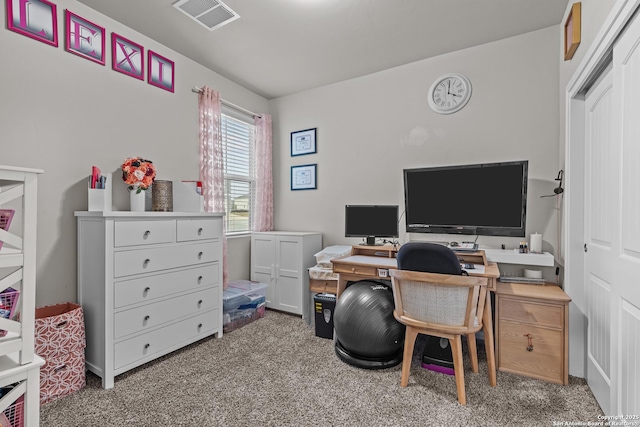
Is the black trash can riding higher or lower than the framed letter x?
lower

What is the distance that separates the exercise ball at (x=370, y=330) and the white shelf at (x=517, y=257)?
0.94 meters

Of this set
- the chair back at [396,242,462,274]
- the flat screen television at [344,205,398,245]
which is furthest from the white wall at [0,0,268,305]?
the chair back at [396,242,462,274]

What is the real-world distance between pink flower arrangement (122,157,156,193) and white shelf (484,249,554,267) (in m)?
2.78

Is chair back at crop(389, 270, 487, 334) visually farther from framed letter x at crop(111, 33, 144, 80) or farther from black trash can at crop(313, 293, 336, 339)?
framed letter x at crop(111, 33, 144, 80)

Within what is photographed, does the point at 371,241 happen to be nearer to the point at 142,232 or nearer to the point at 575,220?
the point at 575,220

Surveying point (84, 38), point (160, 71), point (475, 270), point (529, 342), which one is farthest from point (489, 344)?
point (84, 38)

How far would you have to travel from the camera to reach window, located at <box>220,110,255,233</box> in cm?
359

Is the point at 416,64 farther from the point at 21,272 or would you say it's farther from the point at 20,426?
the point at 20,426

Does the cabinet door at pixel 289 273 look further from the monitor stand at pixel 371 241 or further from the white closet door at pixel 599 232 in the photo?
the white closet door at pixel 599 232

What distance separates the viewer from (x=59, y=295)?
2.20 metres

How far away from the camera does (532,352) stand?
2080mm

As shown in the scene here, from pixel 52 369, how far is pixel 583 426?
297 centimetres

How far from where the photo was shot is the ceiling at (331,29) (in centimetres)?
229

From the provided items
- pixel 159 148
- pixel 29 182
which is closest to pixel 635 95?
pixel 29 182
